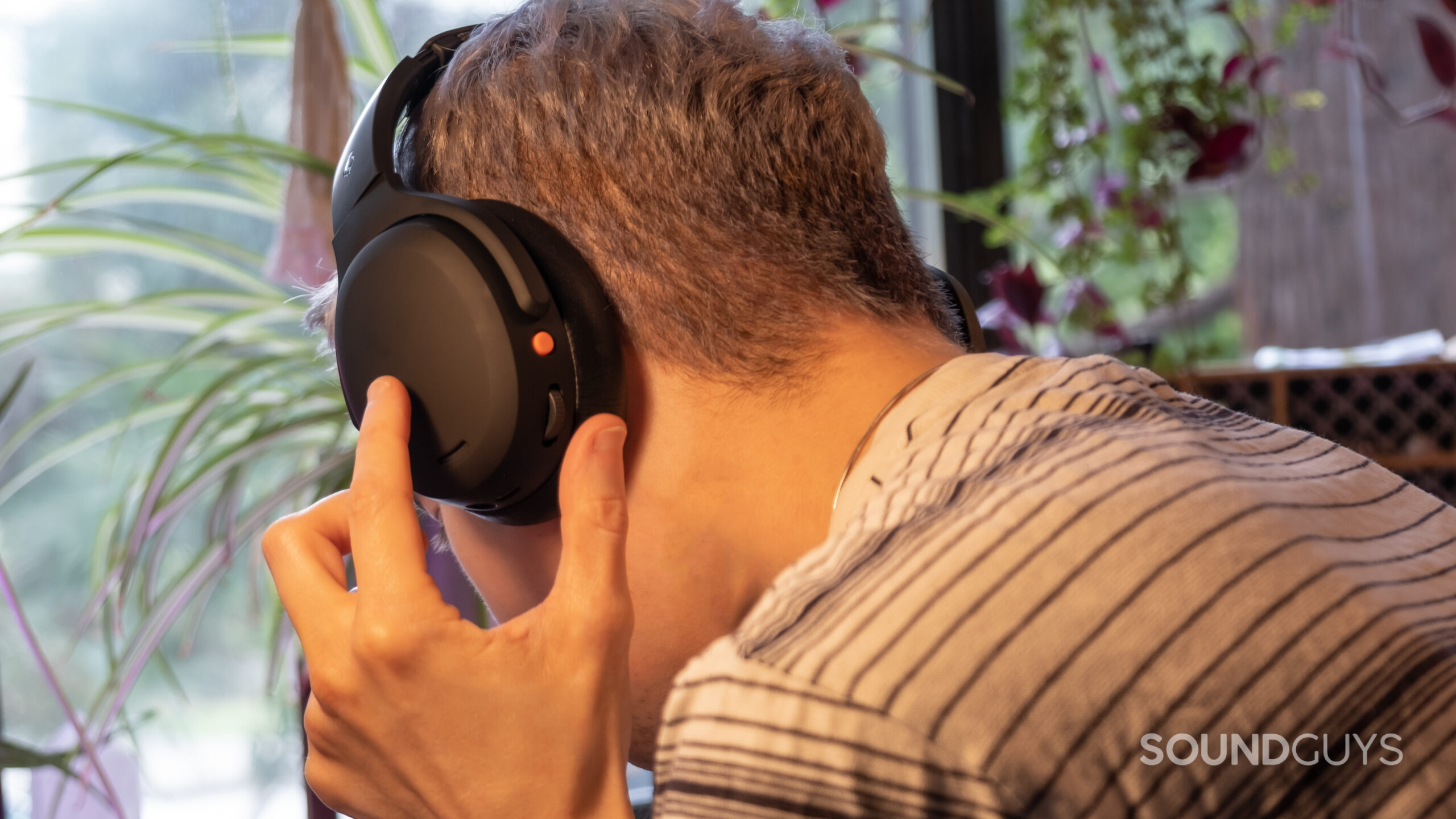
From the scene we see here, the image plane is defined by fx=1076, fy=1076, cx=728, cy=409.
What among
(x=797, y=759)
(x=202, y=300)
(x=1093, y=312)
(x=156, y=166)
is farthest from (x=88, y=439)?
(x=1093, y=312)

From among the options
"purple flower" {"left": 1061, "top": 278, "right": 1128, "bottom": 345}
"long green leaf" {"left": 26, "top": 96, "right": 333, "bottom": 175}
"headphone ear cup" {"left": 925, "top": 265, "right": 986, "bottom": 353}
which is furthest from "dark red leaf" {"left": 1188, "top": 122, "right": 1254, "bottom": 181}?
"long green leaf" {"left": 26, "top": 96, "right": 333, "bottom": 175}

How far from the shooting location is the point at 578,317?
54 centimetres

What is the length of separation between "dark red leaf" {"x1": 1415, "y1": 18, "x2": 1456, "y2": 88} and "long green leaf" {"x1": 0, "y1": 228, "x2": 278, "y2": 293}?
1.41m

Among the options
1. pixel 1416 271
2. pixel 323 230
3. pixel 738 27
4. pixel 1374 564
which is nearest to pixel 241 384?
pixel 323 230

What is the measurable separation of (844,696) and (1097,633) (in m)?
0.09

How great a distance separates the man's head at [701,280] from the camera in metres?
0.57

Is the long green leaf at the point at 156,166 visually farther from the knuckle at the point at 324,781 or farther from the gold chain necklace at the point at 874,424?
the gold chain necklace at the point at 874,424

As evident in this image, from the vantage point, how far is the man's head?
0.57 metres

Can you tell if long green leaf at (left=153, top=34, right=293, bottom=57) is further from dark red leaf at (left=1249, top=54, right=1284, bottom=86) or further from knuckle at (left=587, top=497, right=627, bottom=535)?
dark red leaf at (left=1249, top=54, right=1284, bottom=86)

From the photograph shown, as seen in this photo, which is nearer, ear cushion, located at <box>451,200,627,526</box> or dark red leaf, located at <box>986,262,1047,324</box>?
ear cushion, located at <box>451,200,627,526</box>

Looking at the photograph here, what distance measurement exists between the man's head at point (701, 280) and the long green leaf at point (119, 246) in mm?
557

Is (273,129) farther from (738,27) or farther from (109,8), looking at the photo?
(738,27)

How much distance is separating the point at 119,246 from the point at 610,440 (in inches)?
28.4

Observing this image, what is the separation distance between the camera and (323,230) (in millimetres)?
933
